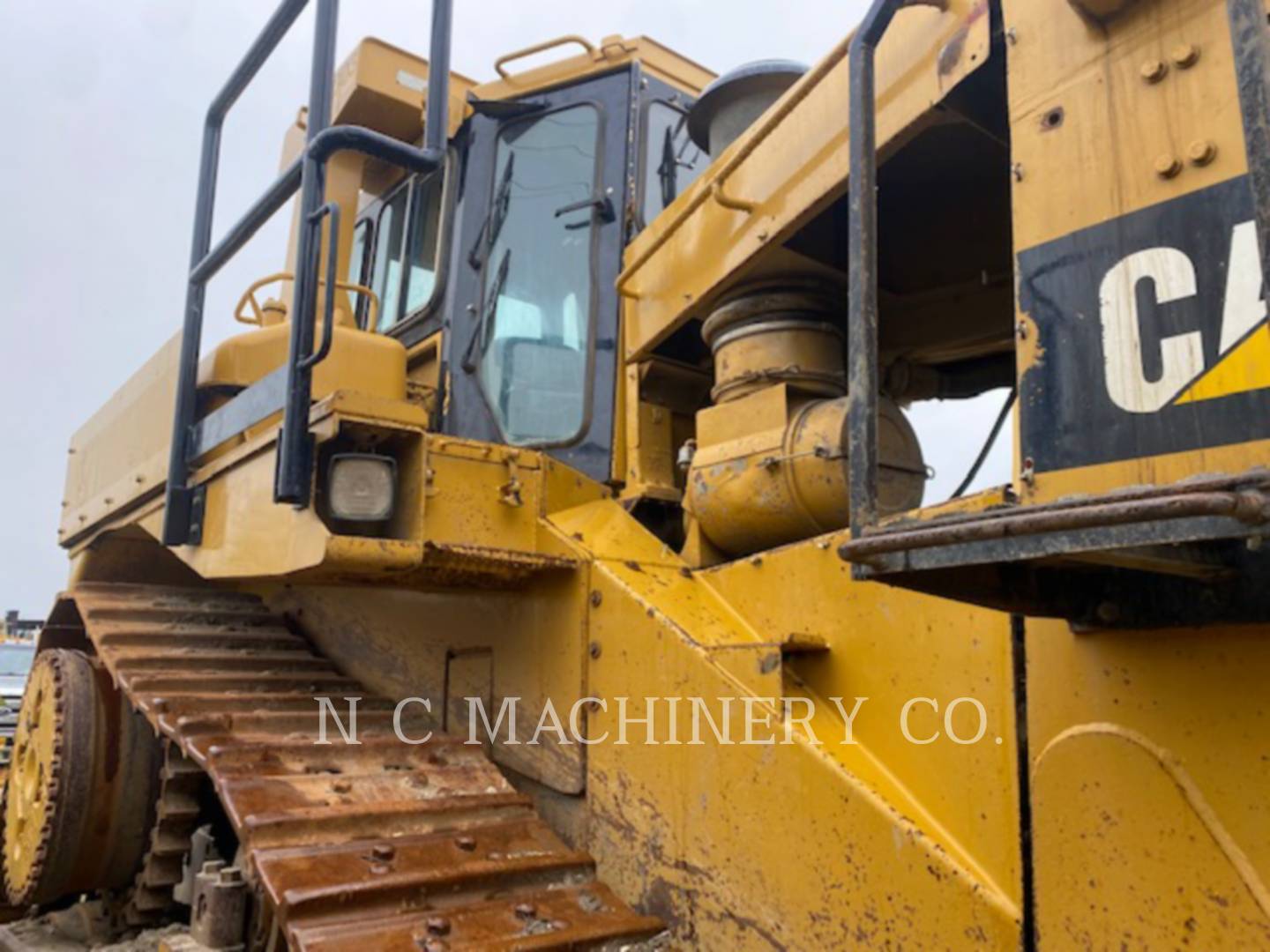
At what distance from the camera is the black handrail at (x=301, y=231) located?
2.53m

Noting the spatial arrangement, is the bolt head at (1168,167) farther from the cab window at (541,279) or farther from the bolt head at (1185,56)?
the cab window at (541,279)

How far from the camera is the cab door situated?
3.27m

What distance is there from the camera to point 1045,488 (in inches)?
60.0

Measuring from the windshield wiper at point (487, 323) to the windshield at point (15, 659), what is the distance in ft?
36.6

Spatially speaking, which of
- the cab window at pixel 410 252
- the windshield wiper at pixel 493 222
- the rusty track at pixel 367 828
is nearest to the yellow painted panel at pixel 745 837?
the rusty track at pixel 367 828

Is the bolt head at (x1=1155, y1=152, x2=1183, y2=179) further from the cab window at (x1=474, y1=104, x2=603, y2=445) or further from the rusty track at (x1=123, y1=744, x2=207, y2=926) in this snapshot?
the rusty track at (x1=123, y1=744, x2=207, y2=926)

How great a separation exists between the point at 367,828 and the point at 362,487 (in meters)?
0.78

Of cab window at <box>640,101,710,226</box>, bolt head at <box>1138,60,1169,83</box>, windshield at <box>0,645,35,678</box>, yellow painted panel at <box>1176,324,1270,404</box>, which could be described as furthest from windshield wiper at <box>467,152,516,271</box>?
windshield at <box>0,645,35,678</box>

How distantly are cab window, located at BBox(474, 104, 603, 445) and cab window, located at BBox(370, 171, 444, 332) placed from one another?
0.34m

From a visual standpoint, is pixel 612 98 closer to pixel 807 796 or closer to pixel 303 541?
pixel 303 541

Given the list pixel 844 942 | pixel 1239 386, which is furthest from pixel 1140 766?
pixel 844 942

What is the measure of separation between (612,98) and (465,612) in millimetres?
1803

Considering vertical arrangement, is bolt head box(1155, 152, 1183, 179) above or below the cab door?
below

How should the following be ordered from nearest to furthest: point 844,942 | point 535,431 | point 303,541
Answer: point 844,942 < point 303,541 < point 535,431
